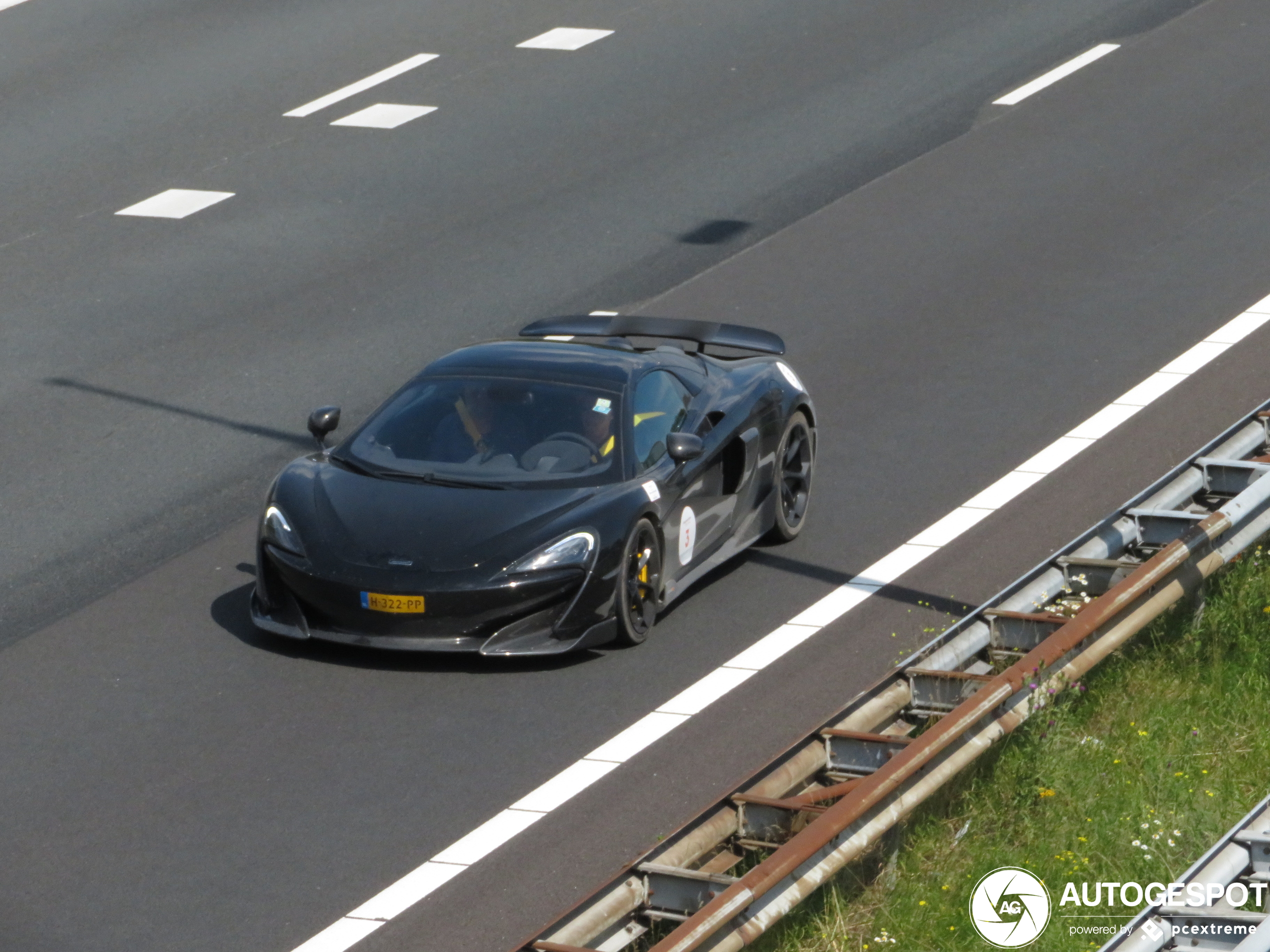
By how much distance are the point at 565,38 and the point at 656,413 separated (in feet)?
44.1

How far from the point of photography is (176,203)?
19031 mm

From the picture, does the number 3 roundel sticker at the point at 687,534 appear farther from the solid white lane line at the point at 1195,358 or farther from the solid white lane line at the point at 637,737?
the solid white lane line at the point at 1195,358

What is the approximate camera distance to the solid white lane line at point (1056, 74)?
842 inches

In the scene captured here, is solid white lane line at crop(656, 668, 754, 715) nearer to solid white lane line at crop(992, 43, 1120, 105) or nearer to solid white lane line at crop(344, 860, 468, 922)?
solid white lane line at crop(344, 860, 468, 922)

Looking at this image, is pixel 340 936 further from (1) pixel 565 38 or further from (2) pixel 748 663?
(1) pixel 565 38

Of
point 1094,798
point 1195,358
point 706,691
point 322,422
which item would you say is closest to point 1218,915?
point 1094,798

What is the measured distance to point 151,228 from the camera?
18.4 metres

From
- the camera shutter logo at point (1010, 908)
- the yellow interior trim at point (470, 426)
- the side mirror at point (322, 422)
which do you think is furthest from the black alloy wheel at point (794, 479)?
the camera shutter logo at point (1010, 908)

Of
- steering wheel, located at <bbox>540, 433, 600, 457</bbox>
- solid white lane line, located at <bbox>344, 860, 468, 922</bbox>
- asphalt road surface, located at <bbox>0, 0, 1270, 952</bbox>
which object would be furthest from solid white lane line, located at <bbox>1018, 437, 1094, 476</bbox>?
solid white lane line, located at <bbox>344, 860, 468, 922</bbox>

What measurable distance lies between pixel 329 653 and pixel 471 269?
7.27 meters

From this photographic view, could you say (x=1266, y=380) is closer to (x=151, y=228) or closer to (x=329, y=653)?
(x=329, y=653)

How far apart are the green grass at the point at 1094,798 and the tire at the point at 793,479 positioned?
2399mm

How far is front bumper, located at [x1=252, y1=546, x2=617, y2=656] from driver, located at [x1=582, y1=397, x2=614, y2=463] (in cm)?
97

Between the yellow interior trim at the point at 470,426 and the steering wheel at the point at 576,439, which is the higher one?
the yellow interior trim at the point at 470,426
